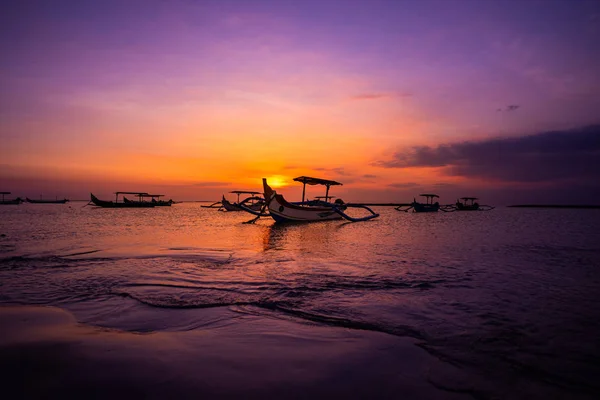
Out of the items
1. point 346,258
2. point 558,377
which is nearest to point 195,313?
point 558,377

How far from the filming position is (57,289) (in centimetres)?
638

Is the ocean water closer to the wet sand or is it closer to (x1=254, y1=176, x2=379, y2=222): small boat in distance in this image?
the wet sand

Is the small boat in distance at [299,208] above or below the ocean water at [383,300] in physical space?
above

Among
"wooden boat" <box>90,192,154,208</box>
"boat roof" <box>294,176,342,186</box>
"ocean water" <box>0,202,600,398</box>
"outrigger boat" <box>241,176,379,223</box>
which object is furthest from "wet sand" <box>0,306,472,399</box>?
"wooden boat" <box>90,192,154,208</box>

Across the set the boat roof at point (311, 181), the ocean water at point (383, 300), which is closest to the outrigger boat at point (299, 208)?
the boat roof at point (311, 181)

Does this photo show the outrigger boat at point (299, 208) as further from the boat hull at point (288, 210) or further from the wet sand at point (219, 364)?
the wet sand at point (219, 364)

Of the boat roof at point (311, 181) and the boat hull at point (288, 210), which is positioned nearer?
the boat hull at point (288, 210)

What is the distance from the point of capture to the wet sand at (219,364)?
275cm

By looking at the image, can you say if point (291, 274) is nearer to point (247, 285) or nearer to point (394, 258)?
point (247, 285)

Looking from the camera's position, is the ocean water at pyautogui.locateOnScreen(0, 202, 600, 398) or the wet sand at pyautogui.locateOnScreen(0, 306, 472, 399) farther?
the ocean water at pyautogui.locateOnScreen(0, 202, 600, 398)

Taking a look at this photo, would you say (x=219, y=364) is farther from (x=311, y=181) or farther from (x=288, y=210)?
(x=311, y=181)

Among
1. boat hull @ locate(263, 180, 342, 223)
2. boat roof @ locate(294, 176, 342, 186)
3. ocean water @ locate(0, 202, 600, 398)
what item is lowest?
ocean water @ locate(0, 202, 600, 398)

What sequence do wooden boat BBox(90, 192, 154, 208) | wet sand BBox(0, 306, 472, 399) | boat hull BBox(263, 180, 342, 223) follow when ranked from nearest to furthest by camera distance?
wet sand BBox(0, 306, 472, 399) → boat hull BBox(263, 180, 342, 223) → wooden boat BBox(90, 192, 154, 208)

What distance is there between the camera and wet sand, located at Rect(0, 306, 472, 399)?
2.75 m
